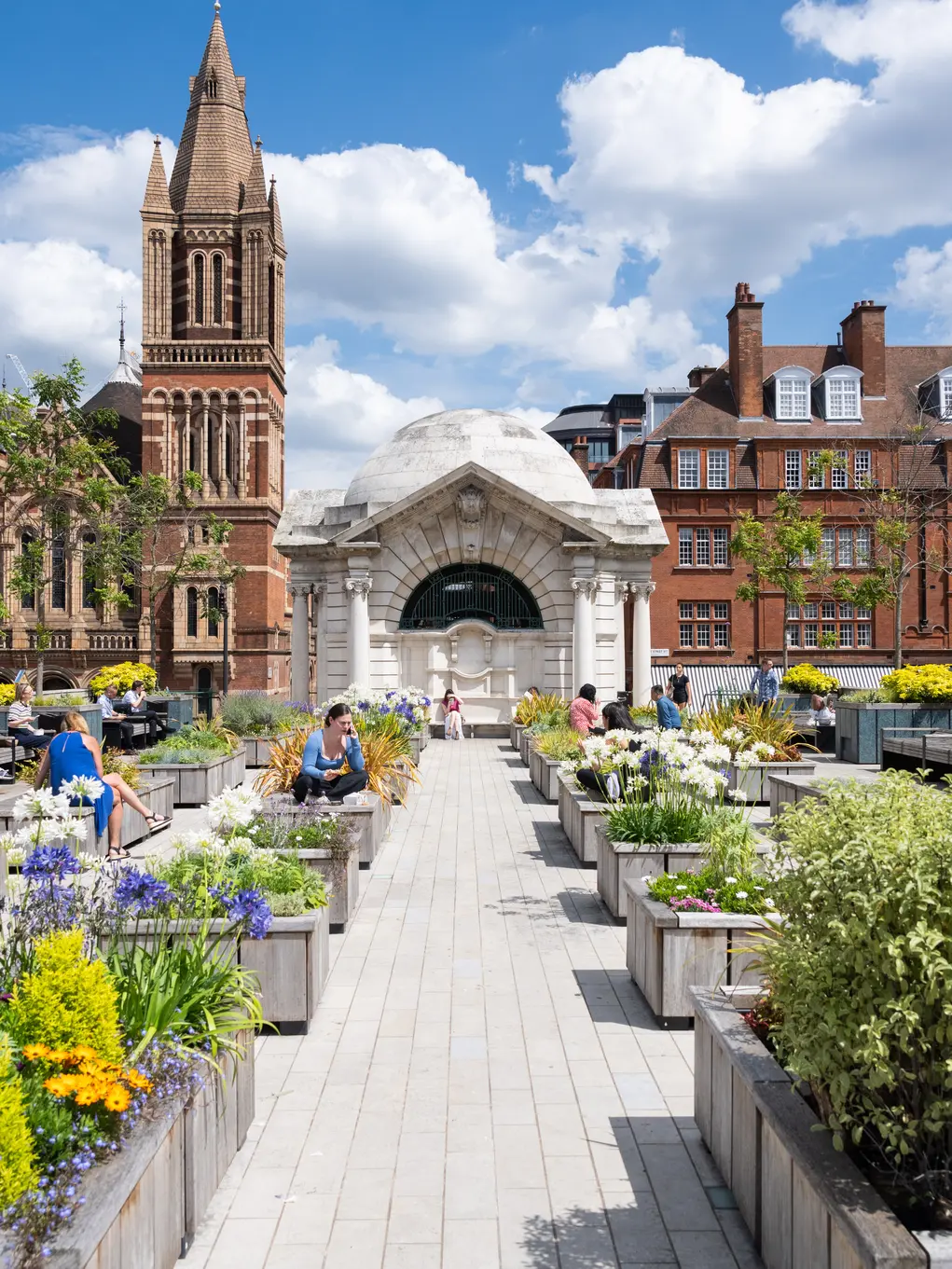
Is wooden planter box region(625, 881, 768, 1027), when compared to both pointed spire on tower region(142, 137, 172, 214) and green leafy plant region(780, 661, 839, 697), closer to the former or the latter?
green leafy plant region(780, 661, 839, 697)

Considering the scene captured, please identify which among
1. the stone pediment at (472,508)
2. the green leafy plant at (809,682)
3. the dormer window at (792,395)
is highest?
the dormer window at (792,395)

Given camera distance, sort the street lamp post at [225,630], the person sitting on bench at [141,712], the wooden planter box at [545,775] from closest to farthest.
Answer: the wooden planter box at [545,775], the person sitting on bench at [141,712], the street lamp post at [225,630]

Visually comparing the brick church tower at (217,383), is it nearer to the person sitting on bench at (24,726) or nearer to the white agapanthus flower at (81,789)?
the person sitting on bench at (24,726)

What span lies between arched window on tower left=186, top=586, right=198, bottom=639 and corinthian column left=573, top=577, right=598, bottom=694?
127 feet

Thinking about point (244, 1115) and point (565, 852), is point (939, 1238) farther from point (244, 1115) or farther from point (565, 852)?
point (565, 852)

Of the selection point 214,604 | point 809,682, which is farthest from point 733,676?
point 214,604

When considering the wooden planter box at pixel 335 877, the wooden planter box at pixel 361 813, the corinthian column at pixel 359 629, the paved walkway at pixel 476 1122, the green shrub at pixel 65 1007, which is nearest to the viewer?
the green shrub at pixel 65 1007

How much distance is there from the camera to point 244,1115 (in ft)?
16.8

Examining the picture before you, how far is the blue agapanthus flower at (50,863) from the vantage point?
537 centimetres

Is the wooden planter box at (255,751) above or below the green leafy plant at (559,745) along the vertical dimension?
below

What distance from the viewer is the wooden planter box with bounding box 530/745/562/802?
54.4 feet

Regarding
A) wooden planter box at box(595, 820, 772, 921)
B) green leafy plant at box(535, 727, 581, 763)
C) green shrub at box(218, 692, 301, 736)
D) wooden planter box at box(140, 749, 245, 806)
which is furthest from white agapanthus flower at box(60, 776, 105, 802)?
green shrub at box(218, 692, 301, 736)

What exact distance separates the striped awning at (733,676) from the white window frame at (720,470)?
19380 millimetres

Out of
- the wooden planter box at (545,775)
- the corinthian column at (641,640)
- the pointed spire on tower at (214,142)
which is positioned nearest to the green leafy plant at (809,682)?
the corinthian column at (641,640)
